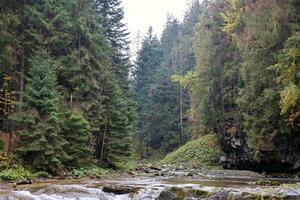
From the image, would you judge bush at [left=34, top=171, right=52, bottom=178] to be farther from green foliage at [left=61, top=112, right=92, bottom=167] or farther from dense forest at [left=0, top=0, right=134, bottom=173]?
green foliage at [left=61, top=112, right=92, bottom=167]

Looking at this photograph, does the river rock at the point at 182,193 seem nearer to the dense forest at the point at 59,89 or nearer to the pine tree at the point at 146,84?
the dense forest at the point at 59,89

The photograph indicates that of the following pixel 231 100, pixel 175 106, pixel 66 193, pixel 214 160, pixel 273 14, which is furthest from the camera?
pixel 175 106

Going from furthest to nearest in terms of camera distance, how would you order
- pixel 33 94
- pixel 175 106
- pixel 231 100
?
pixel 175 106, pixel 231 100, pixel 33 94

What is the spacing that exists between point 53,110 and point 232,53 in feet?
55.4

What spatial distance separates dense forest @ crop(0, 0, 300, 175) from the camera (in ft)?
72.8

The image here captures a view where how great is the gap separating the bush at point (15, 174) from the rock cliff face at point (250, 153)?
14222mm

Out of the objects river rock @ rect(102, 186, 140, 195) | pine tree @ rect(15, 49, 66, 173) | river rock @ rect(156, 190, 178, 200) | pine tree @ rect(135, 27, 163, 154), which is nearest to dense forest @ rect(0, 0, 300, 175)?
pine tree @ rect(15, 49, 66, 173)

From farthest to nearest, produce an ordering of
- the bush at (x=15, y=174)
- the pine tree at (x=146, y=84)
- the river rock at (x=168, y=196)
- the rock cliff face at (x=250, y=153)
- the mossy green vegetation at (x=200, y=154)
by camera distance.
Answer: the pine tree at (x=146, y=84) → the mossy green vegetation at (x=200, y=154) → the rock cliff face at (x=250, y=153) → the bush at (x=15, y=174) → the river rock at (x=168, y=196)

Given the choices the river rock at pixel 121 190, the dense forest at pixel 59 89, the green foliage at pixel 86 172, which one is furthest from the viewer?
the green foliage at pixel 86 172

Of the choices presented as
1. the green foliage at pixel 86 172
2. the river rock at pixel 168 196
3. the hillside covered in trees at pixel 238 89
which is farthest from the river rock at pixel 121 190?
the green foliage at pixel 86 172

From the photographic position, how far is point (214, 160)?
38156mm

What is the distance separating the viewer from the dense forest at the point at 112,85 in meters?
22.2

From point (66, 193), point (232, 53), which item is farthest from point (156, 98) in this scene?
point (66, 193)

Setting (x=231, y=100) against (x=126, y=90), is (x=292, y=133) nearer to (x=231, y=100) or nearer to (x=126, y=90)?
(x=231, y=100)
